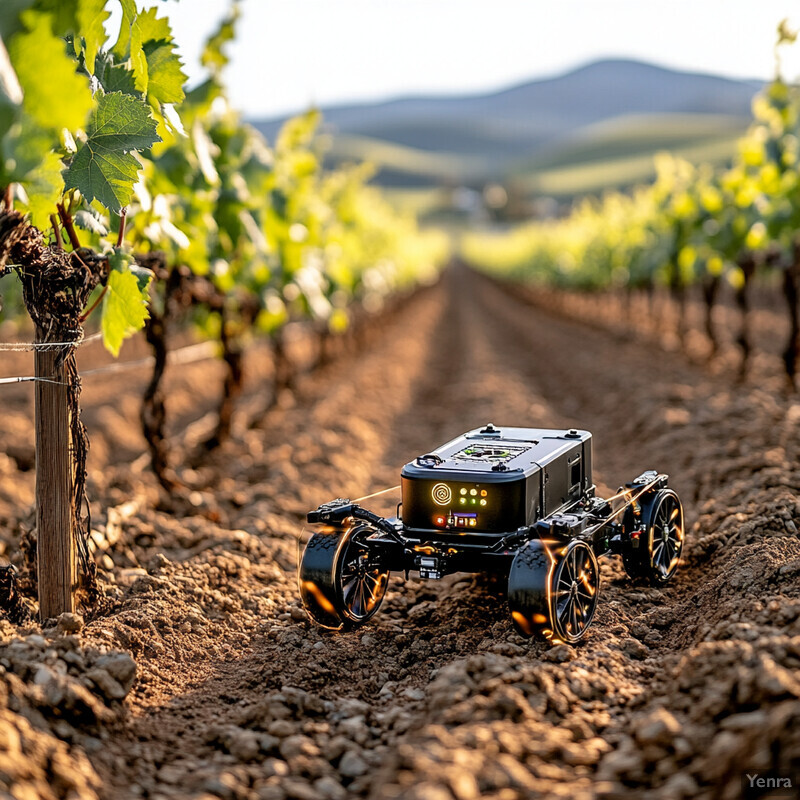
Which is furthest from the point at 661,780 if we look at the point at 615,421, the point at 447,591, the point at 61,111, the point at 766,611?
the point at 615,421

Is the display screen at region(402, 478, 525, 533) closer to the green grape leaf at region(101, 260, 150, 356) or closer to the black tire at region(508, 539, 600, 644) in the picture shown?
the black tire at region(508, 539, 600, 644)

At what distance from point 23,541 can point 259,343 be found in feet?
61.4

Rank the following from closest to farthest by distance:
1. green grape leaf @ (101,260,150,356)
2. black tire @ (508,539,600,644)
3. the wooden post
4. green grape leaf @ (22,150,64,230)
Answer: green grape leaf @ (22,150,64,230), black tire @ (508,539,600,644), the wooden post, green grape leaf @ (101,260,150,356)

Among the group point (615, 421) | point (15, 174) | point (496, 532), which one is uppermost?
point (15, 174)

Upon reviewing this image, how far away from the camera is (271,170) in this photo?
1039 centimetres

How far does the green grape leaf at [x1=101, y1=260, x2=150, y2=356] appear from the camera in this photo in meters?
5.38

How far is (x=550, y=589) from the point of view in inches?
178

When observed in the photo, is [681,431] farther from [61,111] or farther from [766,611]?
[61,111]

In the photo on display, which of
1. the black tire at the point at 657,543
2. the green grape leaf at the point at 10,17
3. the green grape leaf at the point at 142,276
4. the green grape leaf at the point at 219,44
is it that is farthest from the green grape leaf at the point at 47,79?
the green grape leaf at the point at 219,44

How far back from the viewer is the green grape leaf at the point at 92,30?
14.7 ft

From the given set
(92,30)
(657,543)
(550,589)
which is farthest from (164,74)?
(657,543)

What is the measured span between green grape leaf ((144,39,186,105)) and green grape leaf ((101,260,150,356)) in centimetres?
94

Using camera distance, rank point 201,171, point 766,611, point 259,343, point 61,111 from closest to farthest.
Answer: point 61,111
point 766,611
point 201,171
point 259,343

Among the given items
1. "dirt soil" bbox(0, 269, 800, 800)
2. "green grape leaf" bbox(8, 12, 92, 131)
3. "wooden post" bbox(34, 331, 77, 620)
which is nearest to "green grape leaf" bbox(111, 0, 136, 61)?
"green grape leaf" bbox(8, 12, 92, 131)
